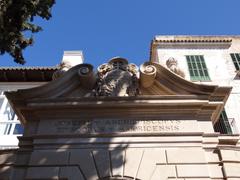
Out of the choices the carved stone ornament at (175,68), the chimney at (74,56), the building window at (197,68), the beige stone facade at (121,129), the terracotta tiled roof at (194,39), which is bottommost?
the beige stone facade at (121,129)

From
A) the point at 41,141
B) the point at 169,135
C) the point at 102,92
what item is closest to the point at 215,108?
the point at 169,135

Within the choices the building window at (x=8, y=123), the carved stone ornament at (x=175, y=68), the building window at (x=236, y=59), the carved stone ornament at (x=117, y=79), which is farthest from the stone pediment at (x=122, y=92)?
the building window at (x=236, y=59)

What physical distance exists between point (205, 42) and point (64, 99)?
15025 mm

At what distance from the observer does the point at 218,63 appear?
18078mm

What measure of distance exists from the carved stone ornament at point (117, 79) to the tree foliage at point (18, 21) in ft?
9.50

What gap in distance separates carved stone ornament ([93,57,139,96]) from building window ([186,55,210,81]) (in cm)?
1046

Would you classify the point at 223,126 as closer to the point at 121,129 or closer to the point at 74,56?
the point at 74,56

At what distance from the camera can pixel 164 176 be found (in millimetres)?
5617

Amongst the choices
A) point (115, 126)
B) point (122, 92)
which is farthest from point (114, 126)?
point (122, 92)

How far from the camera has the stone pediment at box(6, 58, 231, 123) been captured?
6.55m

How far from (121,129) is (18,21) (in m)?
4.81

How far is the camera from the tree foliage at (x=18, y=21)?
764cm

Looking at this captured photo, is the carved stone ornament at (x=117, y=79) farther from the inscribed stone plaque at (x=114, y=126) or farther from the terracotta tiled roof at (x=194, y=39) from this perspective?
the terracotta tiled roof at (x=194, y=39)

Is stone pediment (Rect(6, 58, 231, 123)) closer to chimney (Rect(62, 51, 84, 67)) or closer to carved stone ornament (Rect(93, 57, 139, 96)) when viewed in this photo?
carved stone ornament (Rect(93, 57, 139, 96))
